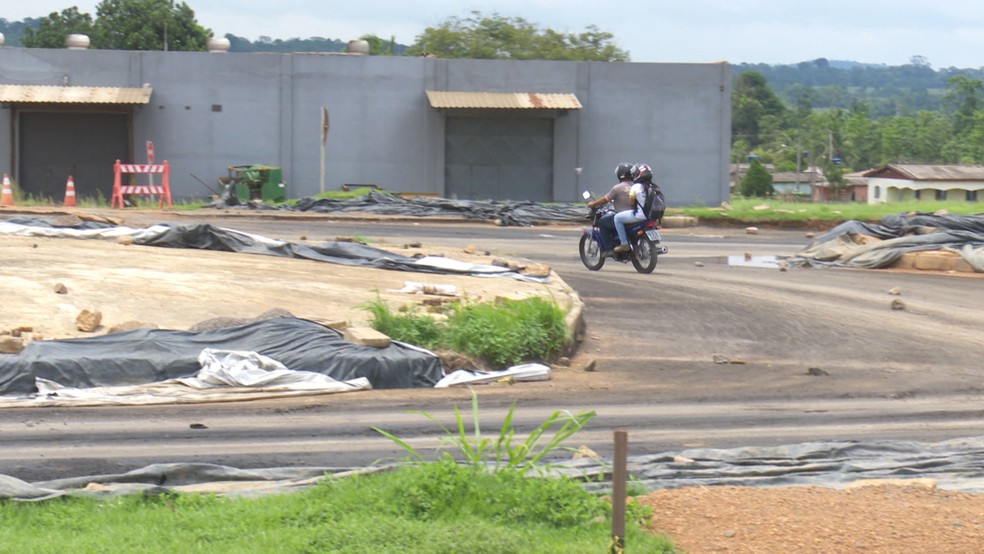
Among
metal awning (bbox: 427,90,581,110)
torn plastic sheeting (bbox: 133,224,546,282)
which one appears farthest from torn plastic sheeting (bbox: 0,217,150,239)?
metal awning (bbox: 427,90,581,110)

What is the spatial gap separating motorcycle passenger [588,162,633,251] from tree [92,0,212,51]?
2635 inches

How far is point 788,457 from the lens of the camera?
8.60m

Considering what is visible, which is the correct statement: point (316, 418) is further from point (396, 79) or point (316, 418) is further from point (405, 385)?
point (396, 79)

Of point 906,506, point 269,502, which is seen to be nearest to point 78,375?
point 269,502

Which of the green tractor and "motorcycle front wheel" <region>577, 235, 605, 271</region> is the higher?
the green tractor

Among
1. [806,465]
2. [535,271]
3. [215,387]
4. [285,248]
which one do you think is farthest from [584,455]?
[285,248]

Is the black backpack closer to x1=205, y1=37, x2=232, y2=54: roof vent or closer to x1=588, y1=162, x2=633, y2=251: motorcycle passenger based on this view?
x1=588, y1=162, x2=633, y2=251: motorcycle passenger

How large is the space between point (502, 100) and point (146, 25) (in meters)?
47.5

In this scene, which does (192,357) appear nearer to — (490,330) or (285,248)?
(490,330)

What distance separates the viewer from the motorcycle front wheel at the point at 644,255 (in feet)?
68.2

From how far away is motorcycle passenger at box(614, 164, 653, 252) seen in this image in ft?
65.6

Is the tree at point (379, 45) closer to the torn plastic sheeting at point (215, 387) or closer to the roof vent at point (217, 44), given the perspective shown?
the roof vent at point (217, 44)

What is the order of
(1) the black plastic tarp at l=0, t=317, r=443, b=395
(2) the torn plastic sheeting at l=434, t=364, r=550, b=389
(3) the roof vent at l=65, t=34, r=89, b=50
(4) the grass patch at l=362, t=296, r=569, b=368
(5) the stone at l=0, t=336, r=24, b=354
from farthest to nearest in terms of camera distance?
(3) the roof vent at l=65, t=34, r=89, b=50 → (4) the grass patch at l=362, t=296, r=569, b=368 → (2) the torn plastic sheeting at l=434, t=364, r=550, b=389 → (5) the stone at l=0, t=336, r=24, b=354 → (1) the black plastic tarp at l=0, t=317, r=443, b=395

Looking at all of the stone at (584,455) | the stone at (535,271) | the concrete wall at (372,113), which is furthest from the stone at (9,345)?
the concrete wall at (372,113)
